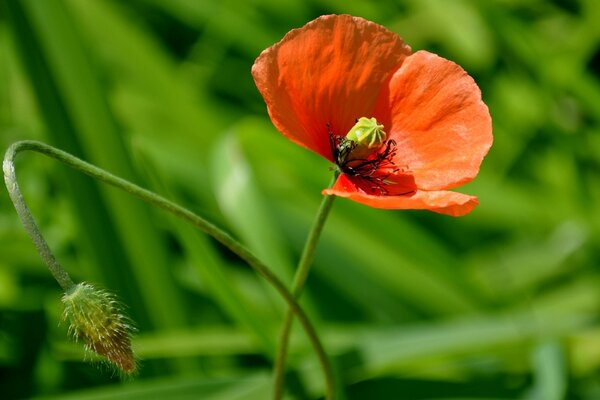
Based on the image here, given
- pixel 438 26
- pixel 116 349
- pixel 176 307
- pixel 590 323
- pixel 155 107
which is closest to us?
pixel 116 349

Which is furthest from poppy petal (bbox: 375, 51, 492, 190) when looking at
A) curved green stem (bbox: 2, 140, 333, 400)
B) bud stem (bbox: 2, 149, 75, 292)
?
bud stem (bbox: 2, 149, 75, 292)

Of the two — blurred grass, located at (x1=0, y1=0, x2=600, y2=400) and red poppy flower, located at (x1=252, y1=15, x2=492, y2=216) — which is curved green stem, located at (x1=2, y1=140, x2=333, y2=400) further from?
blurred grass, located at (x1=0, y1=0, x2=600, y2=400)

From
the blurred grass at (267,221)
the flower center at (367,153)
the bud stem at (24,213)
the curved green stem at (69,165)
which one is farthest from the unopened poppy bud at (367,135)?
the blurred grass at (267,221)

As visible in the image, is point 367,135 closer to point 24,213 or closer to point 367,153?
point 367,153

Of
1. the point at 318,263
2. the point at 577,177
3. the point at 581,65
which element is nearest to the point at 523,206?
the point at 577,177

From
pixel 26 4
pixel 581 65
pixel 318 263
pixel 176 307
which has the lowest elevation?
pixel 176 307

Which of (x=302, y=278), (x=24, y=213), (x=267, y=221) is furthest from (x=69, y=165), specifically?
(x=267, y=221)

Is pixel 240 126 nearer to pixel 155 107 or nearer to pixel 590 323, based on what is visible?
pixel 155 107
